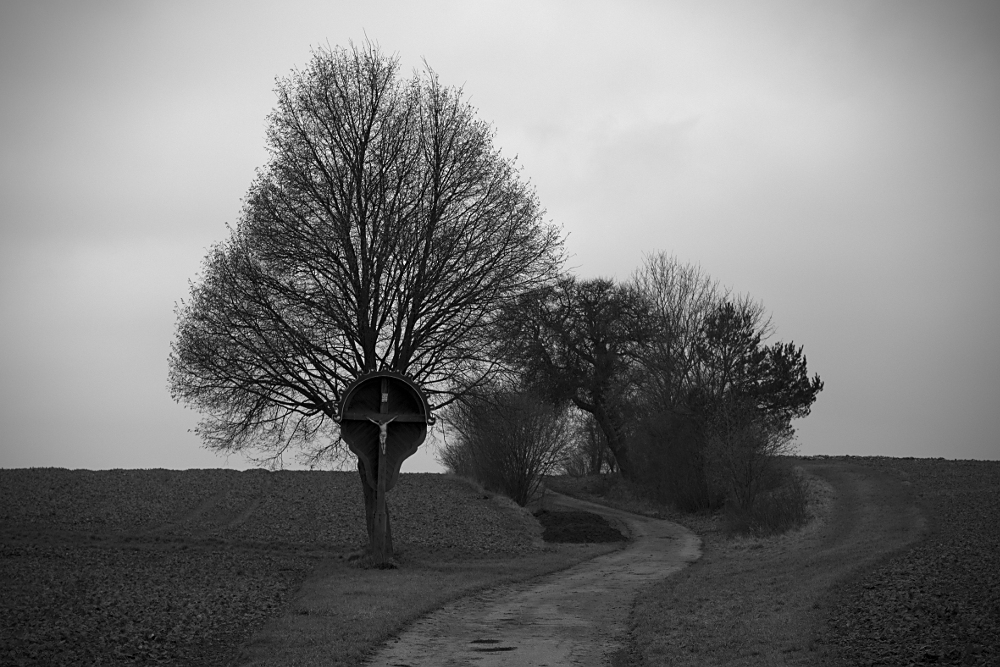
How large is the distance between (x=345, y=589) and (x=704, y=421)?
2560 centimetres

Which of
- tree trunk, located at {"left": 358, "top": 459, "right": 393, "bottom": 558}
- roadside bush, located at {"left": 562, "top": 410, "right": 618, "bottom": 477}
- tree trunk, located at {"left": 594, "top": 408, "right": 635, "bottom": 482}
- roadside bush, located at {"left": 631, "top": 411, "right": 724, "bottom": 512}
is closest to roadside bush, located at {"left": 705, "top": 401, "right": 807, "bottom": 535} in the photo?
roadside bush, located at {"left": 631, "top": 411, "right": 724, "bottom": 512}

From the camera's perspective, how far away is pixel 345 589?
57.2ft

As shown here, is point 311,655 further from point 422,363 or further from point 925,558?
point 422,363

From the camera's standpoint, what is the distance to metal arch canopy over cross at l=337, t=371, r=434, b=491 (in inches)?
730

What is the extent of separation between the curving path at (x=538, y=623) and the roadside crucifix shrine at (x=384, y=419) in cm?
364

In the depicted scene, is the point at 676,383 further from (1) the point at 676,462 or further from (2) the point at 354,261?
(2) the point at 354,261

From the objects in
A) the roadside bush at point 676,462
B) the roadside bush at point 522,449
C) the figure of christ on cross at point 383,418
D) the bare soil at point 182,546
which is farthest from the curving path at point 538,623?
the roadside bush at point 676,462

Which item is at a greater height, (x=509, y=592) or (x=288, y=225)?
(x=288, y=225)

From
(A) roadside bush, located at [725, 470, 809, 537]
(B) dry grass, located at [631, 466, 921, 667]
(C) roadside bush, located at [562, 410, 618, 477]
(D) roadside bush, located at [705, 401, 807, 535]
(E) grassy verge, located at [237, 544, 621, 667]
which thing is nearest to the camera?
(B) dry grass, located at [631, 466, 921, 667]

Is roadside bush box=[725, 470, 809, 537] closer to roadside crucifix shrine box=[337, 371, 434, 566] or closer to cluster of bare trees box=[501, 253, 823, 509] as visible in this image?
cluster of bare trees box=[501, 253, 823, 509]

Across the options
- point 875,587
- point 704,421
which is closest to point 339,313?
point 875,587

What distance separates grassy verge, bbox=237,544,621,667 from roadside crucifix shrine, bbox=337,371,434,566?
2455 millimetres

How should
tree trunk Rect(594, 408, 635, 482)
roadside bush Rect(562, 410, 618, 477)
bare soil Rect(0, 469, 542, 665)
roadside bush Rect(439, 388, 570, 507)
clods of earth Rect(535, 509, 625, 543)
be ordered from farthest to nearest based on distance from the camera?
roadside bush Rect(562, 410, 618, 477), tree trunk Rect(594, 408, 635, 482), roadside bush Rect(439, 388, 570, 507), clods of earth Rect(535, 509, 625, 543), bare soil Rect(0, 469, 542, 665)

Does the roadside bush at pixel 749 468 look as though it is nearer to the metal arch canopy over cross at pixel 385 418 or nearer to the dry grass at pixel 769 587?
the dry grass at pixel 769 587
